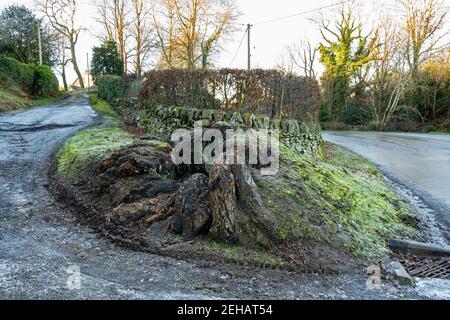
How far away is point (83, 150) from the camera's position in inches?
320

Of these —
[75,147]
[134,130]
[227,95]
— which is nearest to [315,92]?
[227,95]

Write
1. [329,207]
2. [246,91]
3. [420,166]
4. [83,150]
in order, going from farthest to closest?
[420,166]
[246,91]
[83,150]
[329,207]

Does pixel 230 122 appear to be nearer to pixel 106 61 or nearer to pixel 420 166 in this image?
pixel 420 166

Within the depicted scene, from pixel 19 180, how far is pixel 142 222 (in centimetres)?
364

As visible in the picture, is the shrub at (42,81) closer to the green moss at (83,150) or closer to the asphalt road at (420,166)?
the green moss at (83,150)

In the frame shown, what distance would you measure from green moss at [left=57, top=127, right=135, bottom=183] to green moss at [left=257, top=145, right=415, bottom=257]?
3924mm

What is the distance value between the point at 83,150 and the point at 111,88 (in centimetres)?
1464

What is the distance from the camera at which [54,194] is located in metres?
6.45

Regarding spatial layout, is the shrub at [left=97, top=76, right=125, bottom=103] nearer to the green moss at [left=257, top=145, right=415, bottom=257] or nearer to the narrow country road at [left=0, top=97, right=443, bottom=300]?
the green moss at [left=257, top=145, right=415, bottom=257]

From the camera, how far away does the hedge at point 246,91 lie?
9672mm

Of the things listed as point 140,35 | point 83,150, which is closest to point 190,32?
point 140,35

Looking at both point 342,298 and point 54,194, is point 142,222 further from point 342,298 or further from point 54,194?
point 342,298

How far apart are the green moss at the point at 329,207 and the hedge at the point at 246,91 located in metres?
3.09

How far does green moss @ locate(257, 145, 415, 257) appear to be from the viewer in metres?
4.90
